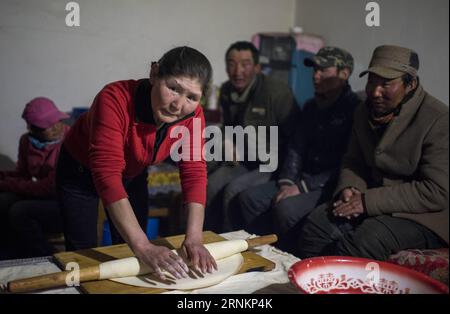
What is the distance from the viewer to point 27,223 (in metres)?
2.06

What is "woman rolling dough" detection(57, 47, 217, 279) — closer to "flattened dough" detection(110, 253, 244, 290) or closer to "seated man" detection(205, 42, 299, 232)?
"flattened dough" detection(110, 253, 244, 290)

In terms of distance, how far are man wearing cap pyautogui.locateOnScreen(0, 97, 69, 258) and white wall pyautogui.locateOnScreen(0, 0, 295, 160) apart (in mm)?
347

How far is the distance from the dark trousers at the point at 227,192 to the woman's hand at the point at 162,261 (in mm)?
1194

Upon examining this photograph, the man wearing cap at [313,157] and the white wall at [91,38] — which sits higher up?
the white wall at [91,38]

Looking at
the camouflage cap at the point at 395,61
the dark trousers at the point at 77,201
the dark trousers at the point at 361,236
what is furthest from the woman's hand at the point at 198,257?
the camouflage cap at the point at 395,61

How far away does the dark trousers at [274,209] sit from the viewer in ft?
6.35

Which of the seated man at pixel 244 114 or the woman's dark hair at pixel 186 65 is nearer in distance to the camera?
the woman's dark hair at pixel 186 65

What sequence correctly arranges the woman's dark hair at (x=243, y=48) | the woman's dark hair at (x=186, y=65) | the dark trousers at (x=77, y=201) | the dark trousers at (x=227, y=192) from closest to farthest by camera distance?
the woman's dark hair at (x=186, y=65) → the dark trousers at (x=77, y=201) → the dark trousers at (x=227, y=192) → the woman's dark hair at (x=243, y=48)

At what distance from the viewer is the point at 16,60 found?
1.38 m

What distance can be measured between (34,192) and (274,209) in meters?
1.13

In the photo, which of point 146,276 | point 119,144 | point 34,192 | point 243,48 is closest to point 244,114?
point 243,48

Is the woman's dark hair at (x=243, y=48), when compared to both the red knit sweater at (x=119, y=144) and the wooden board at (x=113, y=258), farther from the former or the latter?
the wooden board at (x=113, y=258)

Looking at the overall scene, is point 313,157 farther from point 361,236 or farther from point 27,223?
point 27,223
